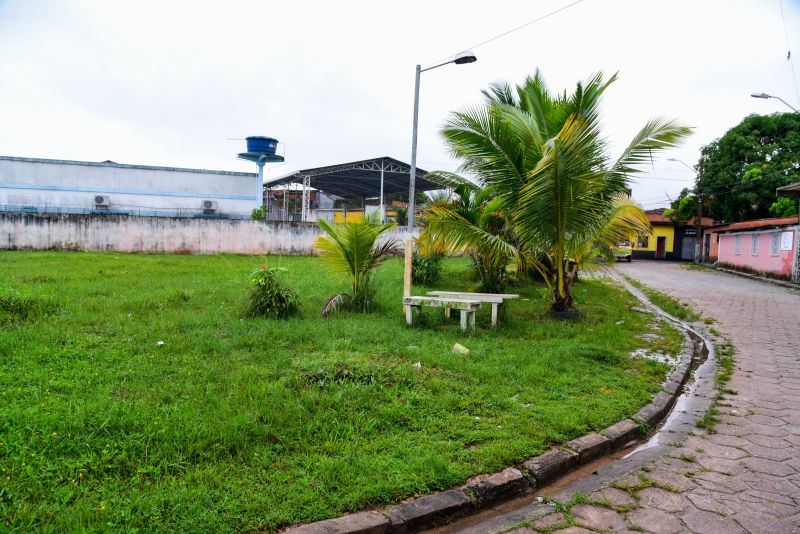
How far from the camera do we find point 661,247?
42938 mm

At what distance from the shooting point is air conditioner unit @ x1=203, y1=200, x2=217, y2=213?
29734mm

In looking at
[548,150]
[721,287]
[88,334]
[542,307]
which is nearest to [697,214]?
[721,287]

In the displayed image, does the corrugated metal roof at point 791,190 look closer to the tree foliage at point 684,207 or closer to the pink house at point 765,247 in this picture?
the pink house at point 765,247

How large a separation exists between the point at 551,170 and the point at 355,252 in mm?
3226

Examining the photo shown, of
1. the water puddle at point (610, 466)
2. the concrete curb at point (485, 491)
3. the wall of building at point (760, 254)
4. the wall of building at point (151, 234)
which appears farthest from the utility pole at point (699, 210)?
the concrete curb at point (485, 491)

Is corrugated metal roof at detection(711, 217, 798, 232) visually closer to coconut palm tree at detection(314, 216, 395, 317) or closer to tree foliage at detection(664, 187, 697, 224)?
tree foliage at detection(664, 187, 697, 224)

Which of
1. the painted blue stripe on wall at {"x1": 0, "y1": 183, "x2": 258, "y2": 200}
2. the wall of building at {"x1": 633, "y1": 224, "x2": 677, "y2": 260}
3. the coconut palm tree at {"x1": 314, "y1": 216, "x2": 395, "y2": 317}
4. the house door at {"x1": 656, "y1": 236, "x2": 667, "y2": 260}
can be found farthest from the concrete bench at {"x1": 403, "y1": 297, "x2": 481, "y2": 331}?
the house door at {"x1": 656, "y1": 236, "x2": 667, "y2": 260}

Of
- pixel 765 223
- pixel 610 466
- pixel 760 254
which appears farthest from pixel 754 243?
pixel 610 466

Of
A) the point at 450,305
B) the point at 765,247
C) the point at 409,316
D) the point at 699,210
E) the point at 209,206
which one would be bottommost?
the point at 409,316

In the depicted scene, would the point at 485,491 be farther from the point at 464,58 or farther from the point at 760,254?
the point at 760,254

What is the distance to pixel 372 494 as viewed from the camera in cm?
291

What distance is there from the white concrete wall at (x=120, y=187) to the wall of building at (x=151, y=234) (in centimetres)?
1131

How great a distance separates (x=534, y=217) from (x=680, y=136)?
2.70 meters

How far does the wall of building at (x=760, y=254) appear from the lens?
20234 mm
